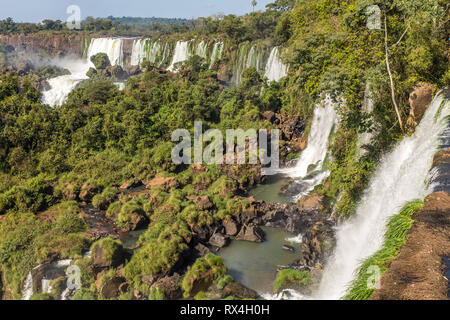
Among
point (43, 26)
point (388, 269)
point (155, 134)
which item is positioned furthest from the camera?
point (43, 26)

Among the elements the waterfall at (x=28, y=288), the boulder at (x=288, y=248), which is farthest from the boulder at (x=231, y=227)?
the waterfall at (x=28, y=288)

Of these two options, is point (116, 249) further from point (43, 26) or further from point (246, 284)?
point (43, 26)

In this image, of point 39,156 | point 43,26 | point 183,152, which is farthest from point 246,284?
point 43,26

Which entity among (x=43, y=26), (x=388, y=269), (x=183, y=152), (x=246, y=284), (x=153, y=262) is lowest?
(x=246, y=284)

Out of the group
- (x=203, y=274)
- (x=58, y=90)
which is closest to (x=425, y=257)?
(x=203, y=274)

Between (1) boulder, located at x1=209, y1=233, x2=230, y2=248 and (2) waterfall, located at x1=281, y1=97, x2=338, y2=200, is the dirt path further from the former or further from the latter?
(2) waterfall, located at x1=281, y1=97, x2=338, y2=200

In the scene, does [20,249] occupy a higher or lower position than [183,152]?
lower
